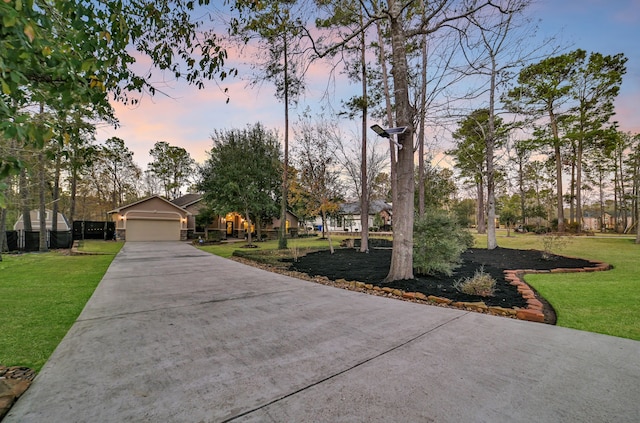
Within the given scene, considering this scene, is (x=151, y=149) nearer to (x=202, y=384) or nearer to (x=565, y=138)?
(x=202, y=384)

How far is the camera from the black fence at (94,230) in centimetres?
2147

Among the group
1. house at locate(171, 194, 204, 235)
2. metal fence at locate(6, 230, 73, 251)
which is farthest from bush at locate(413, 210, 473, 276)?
house at locate(171, 194, 204, 235)

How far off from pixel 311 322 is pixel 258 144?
1732 centimetres

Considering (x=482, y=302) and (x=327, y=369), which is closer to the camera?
(x=327, y=369)

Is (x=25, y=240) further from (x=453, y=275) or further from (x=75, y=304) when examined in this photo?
(x=453, y=275)

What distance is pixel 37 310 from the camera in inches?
159

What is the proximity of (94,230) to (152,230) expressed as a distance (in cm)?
485

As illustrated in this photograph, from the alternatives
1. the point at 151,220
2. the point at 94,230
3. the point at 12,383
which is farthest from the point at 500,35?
the point at 94,230

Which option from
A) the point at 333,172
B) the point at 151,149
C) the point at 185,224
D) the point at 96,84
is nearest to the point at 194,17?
the point at 96,84

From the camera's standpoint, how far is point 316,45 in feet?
21.0

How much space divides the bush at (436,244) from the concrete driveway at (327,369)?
233 cm

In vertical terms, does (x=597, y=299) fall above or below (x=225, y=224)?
below

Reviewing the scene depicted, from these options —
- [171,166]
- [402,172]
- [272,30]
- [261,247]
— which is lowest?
[261,247]

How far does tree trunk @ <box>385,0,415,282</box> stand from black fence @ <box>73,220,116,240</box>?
81.9 feet
